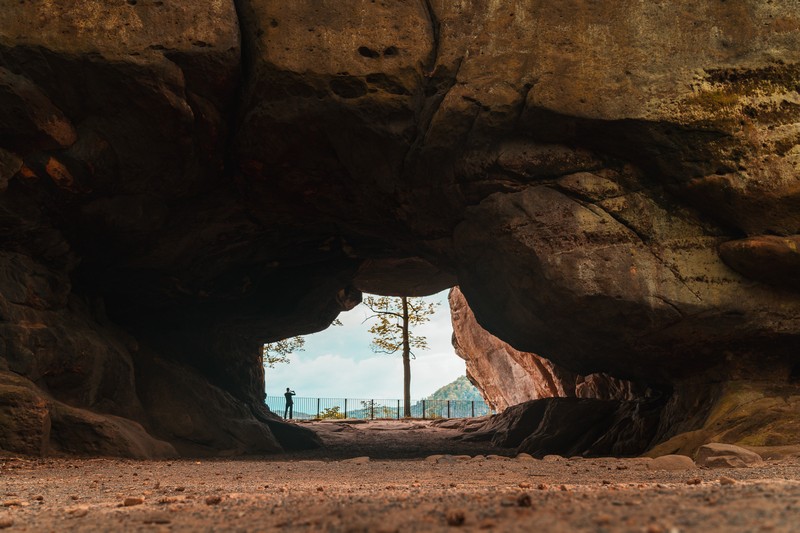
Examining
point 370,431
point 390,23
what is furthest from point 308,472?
point 370,431

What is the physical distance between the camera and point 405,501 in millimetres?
3250

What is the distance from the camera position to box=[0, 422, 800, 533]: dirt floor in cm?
246

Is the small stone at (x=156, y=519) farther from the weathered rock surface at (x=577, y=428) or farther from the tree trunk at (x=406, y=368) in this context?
the tree trunk at (x=406, y=368)

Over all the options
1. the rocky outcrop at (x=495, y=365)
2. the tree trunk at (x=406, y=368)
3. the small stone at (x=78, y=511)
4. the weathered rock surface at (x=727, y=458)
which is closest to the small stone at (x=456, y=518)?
the small stone at (x=78, y=511)

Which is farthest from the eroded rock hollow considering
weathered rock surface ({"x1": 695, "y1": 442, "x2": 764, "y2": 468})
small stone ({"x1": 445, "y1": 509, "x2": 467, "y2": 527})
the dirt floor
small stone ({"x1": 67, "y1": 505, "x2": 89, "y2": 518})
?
small stone ({"x1": 445, "y1": 509, "x2": 467, "y2": 527})

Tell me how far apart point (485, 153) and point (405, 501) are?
6310mm

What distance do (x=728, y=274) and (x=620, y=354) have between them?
6.00 ft

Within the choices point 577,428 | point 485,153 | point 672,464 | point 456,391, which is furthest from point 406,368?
point 456,391

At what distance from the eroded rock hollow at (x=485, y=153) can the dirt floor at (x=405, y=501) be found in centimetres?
268

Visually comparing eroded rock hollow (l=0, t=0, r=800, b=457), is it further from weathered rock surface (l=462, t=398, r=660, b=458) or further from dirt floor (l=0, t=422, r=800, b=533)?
dirt floor (l=0, t=422, r=800, b=533)

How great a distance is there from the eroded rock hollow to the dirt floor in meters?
2.68

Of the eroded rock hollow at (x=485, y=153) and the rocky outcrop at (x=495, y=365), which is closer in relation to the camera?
the eroded rock hollow at (x=485, y=153)

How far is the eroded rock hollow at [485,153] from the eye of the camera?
25.6ft

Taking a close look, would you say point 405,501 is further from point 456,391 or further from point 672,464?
point 456,391
